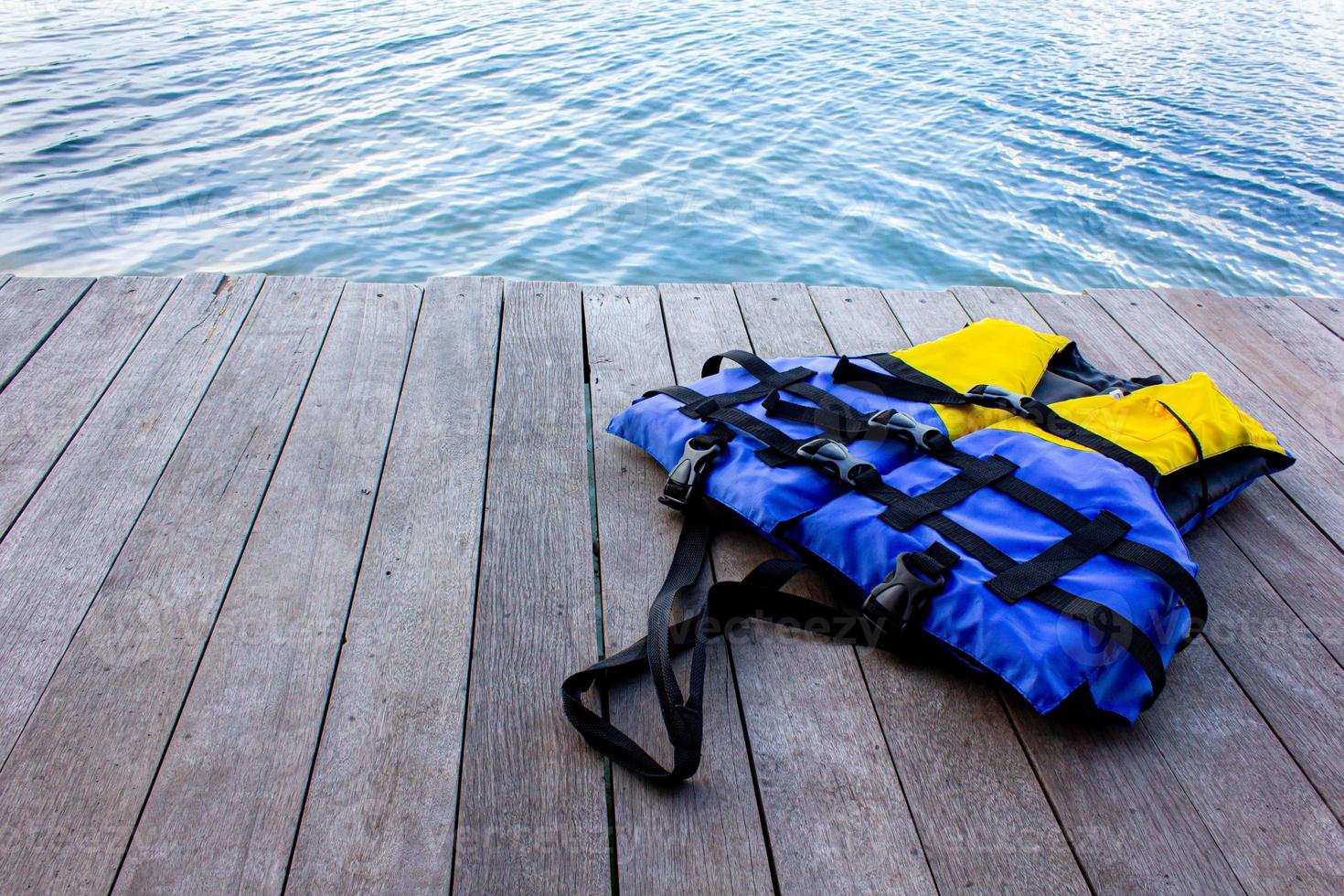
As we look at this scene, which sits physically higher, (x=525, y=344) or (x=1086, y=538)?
(x=1086, y=538)

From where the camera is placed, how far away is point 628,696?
1500 millimetres

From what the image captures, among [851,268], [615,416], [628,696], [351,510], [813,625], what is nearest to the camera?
[628,696]

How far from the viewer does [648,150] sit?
5.92m

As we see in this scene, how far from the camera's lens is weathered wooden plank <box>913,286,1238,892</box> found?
127 cm

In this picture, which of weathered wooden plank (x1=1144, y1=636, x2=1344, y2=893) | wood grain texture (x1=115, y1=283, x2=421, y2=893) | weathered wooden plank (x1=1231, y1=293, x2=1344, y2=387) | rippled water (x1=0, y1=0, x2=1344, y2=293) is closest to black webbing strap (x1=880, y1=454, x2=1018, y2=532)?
weathered wooden plank (x1=1144, y1=636, x2=1344, y2=893)

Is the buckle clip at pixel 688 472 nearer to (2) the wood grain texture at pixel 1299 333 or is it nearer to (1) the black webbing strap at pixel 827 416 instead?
(1) the black webbing strap at pixel 827 416

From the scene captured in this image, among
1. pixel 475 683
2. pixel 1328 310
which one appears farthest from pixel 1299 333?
pixel 475 683

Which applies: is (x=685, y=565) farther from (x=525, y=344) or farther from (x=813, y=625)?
(x=525, y=344)

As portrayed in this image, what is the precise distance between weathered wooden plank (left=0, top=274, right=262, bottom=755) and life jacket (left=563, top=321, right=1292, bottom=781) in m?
0.94

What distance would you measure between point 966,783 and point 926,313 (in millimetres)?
1688

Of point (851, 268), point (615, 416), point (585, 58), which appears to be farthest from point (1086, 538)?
point (585, 58)

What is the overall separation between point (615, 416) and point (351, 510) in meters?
0.61

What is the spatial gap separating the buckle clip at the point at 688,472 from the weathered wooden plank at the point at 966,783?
18.4 inches

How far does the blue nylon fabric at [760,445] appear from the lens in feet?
5.74
